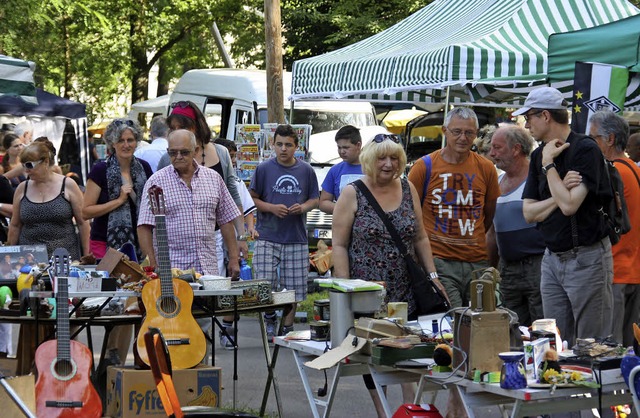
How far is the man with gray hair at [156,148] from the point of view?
10.9 m

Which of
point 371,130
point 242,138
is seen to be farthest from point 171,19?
point 242,138

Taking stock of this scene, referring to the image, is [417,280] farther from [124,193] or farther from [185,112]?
[124,193]

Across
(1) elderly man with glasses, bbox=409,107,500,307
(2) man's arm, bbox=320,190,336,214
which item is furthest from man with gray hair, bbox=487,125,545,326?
(2) man's arm, bbox=320,190,336,214

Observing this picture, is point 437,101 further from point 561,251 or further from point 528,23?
point 561,251

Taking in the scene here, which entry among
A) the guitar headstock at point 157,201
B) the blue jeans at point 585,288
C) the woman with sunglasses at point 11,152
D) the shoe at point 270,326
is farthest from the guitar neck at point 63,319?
the woman with sunglasses at point 11,152

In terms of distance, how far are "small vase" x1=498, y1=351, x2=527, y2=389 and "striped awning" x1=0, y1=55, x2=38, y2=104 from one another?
23.6 ft

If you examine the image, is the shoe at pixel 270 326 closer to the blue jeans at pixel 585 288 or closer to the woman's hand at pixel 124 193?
the woman's hand at pixel 124 193

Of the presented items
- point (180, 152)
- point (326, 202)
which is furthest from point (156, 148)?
point (180, 152)

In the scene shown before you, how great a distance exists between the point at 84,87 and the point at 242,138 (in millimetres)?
28638

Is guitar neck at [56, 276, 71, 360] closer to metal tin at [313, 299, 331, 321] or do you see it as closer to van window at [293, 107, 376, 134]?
metal tin at [313, 299, 331, 321]

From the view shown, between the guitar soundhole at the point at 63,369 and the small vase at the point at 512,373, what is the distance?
275cm

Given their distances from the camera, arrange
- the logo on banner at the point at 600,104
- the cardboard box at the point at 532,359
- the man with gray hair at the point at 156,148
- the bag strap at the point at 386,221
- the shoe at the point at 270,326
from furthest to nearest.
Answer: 1. the man with gray hair at the point at 156,148
2. the shoe at the point at 270,326
3. the logo on banner at the point at 600,104
4. the bag strap at the point at 386,221
5. the cardboard box at the point at 532,359

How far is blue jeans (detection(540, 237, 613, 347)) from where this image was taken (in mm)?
6293

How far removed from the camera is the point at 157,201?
280 inches
